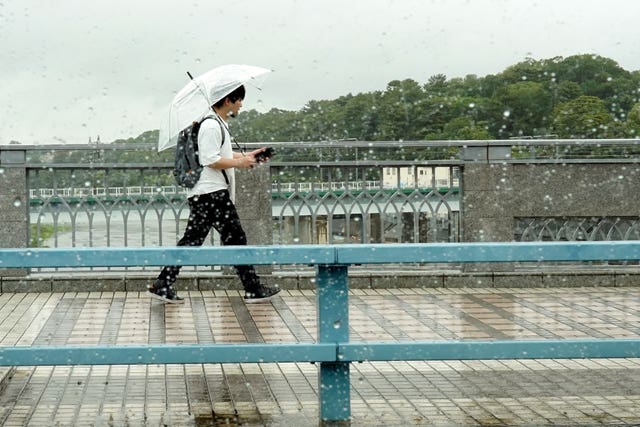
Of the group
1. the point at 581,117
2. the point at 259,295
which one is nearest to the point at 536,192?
the point at 259,295

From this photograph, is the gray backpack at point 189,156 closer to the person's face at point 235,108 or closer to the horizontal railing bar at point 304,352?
the person's face at point 235,108

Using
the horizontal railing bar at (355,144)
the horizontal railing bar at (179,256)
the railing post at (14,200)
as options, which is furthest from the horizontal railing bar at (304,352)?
the railing post at (14,200)

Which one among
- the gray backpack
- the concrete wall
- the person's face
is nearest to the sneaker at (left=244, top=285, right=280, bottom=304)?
the gray backpack

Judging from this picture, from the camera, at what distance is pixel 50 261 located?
527 centimetres

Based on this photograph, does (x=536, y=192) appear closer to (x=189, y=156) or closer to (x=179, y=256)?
(x=189, y=156)

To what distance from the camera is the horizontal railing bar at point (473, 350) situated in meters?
5.36

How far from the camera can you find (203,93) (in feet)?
34.2

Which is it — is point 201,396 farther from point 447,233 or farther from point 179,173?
point 447,233

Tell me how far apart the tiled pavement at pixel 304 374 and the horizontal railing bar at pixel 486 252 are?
2.92ft

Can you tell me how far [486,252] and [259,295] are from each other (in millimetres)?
5795

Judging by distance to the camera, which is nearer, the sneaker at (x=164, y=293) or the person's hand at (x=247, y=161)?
the person's hand at (x=247, y=161)

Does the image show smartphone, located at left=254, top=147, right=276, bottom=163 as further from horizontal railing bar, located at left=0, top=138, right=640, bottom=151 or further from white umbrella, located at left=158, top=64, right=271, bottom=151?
horizontal railing bar, located at left=0, top=138, right=640, bottom=151

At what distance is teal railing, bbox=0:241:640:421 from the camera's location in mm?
5297

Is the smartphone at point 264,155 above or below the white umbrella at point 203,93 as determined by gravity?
below
